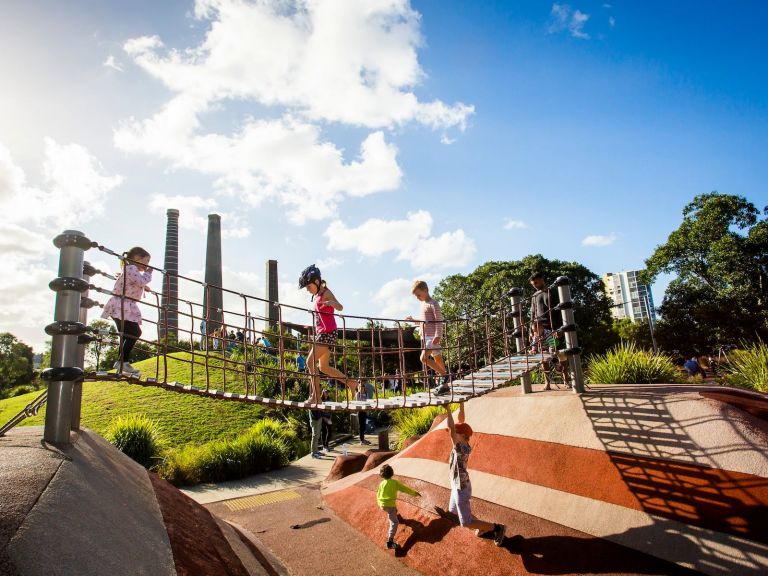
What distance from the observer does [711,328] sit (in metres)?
23.9

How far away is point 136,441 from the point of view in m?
10.9

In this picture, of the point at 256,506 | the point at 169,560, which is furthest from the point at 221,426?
the point at 169,560

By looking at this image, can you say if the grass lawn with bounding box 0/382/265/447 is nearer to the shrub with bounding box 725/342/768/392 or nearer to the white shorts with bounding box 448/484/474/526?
the white shorts with bounding box 448/484/474/526

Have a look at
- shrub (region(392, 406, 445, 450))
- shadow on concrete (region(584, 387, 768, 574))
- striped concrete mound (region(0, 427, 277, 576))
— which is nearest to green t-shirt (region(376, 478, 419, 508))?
shadow on concrete (region(584, 387, 768, 574))

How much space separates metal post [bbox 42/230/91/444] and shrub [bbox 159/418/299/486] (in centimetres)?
793

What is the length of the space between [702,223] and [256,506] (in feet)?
85.7

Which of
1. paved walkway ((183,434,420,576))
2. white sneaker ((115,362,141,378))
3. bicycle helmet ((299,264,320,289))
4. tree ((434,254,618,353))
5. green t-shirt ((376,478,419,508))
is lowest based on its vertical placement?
paved walkway ((183,434,420,576))

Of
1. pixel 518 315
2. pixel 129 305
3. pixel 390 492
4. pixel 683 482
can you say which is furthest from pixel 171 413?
pixel 683 482

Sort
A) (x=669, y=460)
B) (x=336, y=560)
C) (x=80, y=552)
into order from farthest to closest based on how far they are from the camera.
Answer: (x=336, y=560) < (x=669, y=460) < (x=80, y=552)

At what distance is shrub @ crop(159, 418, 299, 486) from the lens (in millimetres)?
9812

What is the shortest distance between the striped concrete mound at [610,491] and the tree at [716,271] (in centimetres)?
2159

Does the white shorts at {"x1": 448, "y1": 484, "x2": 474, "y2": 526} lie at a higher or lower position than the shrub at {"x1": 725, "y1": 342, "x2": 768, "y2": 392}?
lower

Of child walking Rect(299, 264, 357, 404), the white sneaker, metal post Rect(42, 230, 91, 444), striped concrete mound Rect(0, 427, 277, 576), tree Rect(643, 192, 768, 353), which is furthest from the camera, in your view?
tree Rect(643, 192, 768, 353)

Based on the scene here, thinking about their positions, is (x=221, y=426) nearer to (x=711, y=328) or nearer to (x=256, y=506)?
(x=256, y=506)
